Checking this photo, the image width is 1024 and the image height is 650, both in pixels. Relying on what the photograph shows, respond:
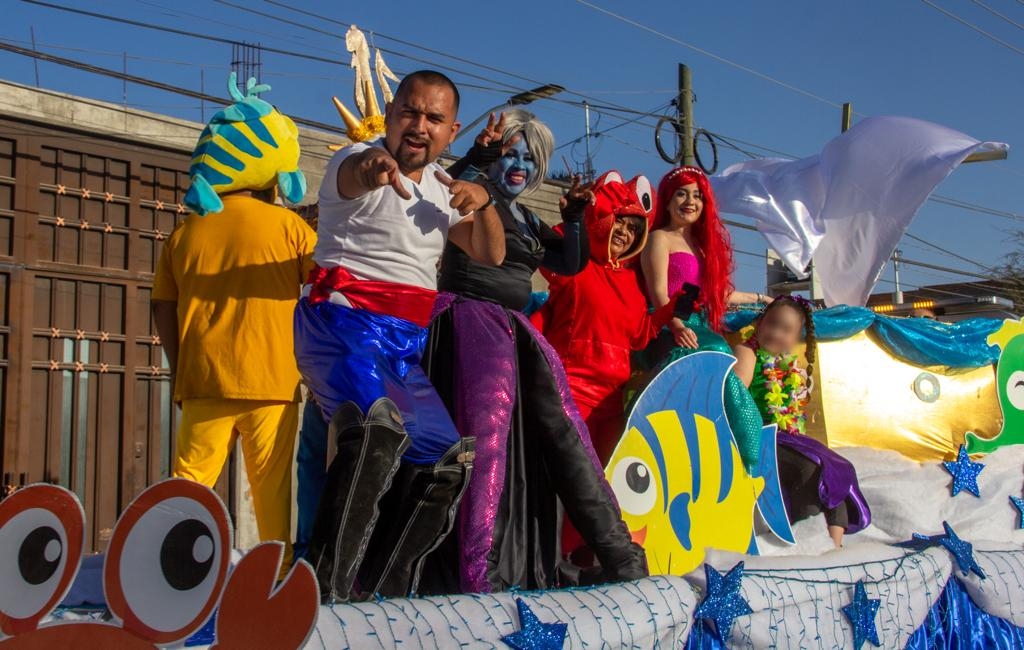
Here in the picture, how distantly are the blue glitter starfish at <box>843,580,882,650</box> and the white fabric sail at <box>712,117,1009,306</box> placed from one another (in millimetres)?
2198

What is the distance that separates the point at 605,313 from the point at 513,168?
2.40 ft

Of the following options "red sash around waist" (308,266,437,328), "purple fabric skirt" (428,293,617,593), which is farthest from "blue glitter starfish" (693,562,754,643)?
"red sash around waist" (308,266,437,328)

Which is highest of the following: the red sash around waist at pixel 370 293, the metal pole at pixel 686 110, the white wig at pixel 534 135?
the metal pole at pixel 686 110

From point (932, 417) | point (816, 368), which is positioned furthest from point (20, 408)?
point (932, 417)

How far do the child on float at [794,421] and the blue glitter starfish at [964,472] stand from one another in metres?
0.71

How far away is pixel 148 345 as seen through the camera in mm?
7387

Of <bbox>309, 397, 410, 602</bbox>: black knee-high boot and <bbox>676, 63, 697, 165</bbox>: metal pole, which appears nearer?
<bbox>309, 397, 410, 602</bbox>: black knee-high boot

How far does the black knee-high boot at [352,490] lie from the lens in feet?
7.23

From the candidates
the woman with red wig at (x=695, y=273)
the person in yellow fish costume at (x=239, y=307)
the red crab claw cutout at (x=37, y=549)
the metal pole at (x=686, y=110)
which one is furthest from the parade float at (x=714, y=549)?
the metal pole at (x=686, y=110)

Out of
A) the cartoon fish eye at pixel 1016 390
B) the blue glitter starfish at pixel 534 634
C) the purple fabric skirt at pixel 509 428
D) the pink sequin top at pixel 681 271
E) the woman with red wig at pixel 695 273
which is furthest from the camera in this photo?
the cartoon fish eye at pixel 1016 390

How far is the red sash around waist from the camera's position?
8.14 ft

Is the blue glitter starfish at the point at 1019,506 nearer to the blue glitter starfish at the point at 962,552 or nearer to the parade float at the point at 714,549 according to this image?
the parade float at the point at 714,549

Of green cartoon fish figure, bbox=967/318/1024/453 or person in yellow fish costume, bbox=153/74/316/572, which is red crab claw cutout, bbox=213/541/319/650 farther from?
green cartoon fish figure, bbox=967/318/1024/453

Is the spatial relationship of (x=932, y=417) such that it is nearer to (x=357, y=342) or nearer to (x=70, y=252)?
(x=357, y=342)
